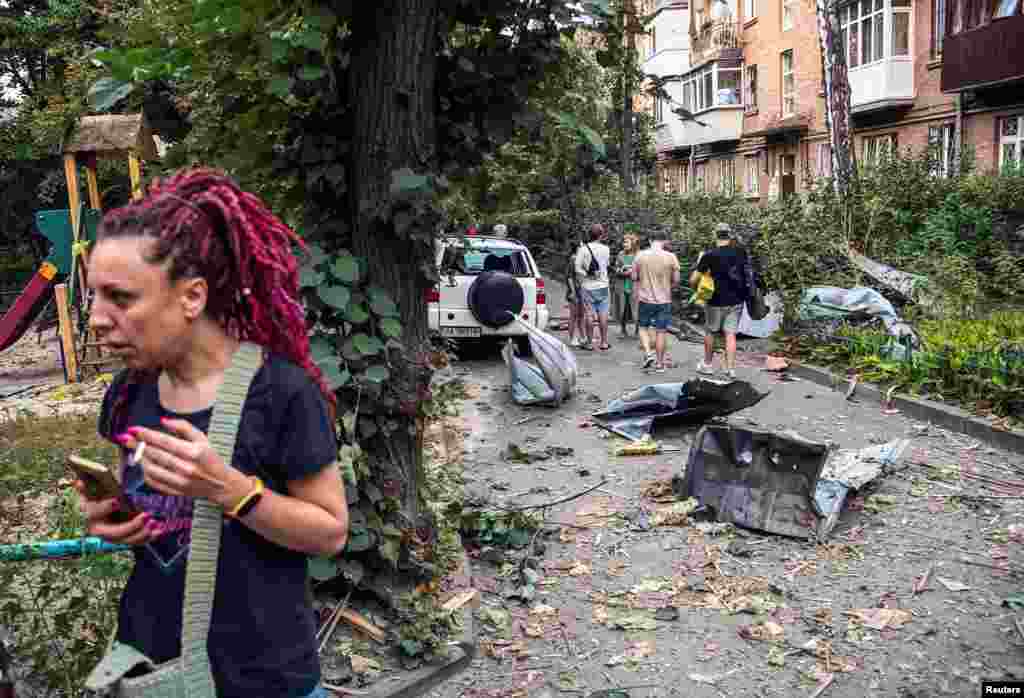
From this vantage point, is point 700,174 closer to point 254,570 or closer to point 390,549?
point 390,549

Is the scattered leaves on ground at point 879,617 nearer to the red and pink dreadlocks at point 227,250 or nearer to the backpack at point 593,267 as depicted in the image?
the red and pink dreadlocks at point 227,250

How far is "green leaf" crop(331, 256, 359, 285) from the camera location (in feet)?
14.9

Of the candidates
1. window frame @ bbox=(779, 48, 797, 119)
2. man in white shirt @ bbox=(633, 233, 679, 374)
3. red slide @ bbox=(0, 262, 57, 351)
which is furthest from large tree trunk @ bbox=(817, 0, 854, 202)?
window frame @ bbox=(779, 48, 797, 119)

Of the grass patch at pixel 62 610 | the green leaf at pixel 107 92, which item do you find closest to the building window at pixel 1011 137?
the green leaf at pixel 107 92

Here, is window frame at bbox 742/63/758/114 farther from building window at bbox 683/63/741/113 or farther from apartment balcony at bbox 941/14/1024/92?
apartment balcony at bbox 941/14/1024/92

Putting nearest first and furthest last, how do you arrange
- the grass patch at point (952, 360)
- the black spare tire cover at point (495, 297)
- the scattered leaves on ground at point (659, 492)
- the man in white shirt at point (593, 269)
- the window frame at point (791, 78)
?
the scattered leaves on ground at point (659, 492) < the grass patch at point (952, 360) < the black spare tire cover at point (495, 297) < the man in white shirt at point (593, 269) < the window frame at point (791, 78)

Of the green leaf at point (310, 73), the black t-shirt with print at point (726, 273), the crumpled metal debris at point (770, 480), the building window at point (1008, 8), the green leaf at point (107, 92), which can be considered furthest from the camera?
the building window at point (1008, 8)

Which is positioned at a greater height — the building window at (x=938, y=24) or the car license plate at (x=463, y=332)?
the building window at (x=938, y=24)

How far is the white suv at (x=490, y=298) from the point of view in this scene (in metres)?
13.7

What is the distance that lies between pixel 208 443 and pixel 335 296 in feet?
8.76

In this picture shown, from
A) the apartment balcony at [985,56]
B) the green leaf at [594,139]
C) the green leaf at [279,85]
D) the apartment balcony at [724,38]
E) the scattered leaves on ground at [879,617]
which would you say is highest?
the apartment balcony at [724,38]

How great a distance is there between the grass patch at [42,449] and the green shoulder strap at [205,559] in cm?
247

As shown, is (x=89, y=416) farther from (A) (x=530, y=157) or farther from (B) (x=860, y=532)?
(B) (x=860, y=532)

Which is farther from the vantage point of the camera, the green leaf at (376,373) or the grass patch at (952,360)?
the grass patch at (952,360)
